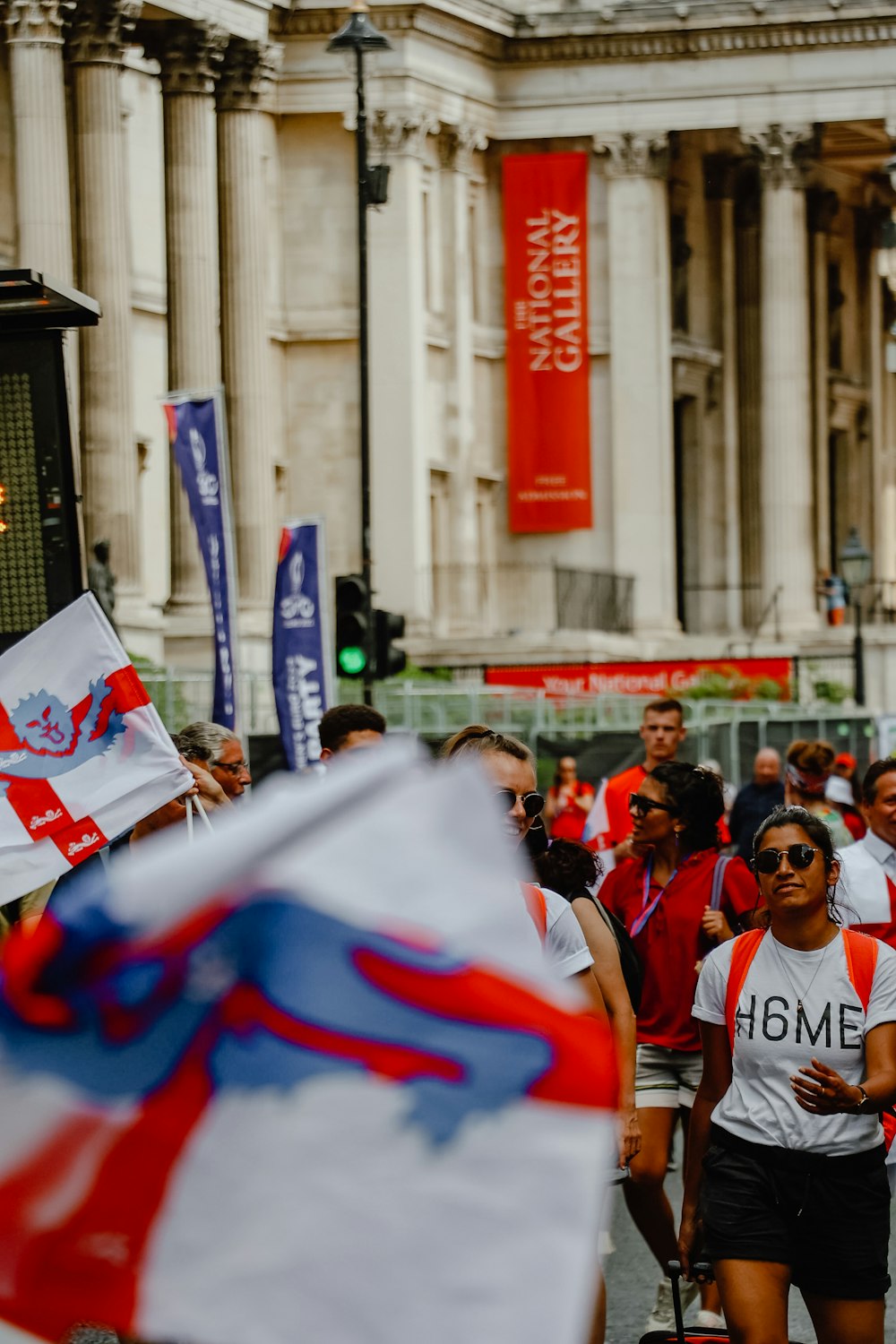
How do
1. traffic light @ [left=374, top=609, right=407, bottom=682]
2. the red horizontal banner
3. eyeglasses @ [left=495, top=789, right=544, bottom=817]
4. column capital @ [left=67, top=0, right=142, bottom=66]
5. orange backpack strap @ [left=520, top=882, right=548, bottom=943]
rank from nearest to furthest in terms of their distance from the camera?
1. eyeglasses @ [left=495, top=789, right=544, bottom=817]
2. orange backpack strap @ [left=520, top=882, right=548, bottom=943]
3. traffic light @ [left=374, top=609, right=407, bottom=682]
4. column capital @ [left=67, top=0, right=142, bottom=66]
5. the red horizontal banner

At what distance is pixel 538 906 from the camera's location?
21.3ft

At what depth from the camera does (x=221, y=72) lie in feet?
132

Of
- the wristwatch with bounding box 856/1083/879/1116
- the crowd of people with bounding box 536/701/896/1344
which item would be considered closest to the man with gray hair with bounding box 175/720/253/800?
the crowd of people with bounding box 536/701/896/1344

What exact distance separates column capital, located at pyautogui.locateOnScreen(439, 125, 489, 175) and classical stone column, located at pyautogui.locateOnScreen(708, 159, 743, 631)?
753cm

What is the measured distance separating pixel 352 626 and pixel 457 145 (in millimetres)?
23794

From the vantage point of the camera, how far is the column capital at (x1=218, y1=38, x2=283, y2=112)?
131ft

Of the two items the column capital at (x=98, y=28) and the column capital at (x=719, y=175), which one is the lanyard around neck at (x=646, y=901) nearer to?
the column capital at (x=98, y=28)

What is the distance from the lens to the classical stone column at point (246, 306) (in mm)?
40250

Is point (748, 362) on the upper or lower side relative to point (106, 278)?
lower

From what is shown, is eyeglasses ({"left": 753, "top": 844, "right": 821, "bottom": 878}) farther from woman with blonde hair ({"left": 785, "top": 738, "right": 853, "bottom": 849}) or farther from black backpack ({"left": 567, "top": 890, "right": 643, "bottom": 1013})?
woman with blonde hair ({"left": 785, "top": 738, "right": 853, "bottom": 849})

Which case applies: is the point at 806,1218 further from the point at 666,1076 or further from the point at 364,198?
the point at 364,198

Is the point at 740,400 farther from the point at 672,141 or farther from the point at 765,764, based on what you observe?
the point at 765,764

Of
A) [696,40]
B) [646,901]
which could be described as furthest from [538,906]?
[696,40]

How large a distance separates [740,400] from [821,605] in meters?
4.33
